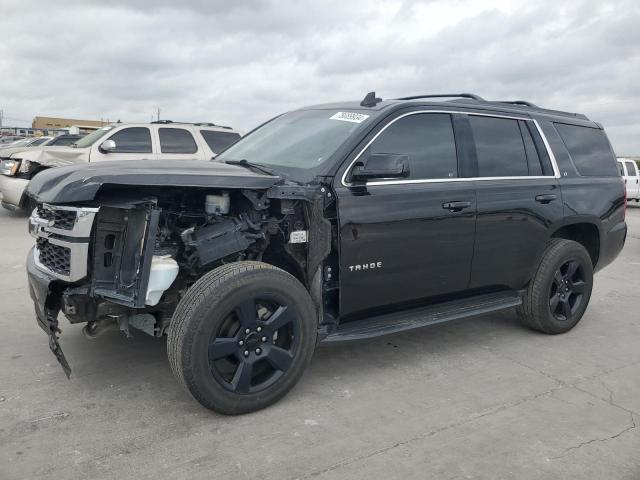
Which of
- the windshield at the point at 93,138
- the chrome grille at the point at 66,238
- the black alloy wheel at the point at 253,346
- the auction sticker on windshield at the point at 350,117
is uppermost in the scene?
the windshield at the point at 93,138

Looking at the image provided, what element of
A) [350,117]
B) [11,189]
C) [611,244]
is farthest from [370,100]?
[11,189]

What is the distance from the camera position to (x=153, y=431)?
3068mm

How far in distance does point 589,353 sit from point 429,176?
2.06 m

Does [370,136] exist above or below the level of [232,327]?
above

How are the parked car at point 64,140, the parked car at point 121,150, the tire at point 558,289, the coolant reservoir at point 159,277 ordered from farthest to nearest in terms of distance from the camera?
the parked car at point 64,140 → the parked car at point 121,150 → the tire at point 558,289 → the coolant reservoir at point 159,277

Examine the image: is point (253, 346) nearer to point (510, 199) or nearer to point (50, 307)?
point (50, 307)

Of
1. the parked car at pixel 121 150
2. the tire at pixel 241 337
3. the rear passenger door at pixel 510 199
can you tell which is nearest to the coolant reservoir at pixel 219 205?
the tire at pixel 241 337

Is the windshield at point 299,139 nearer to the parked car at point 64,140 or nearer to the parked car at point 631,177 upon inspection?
the parked car at point 64,140

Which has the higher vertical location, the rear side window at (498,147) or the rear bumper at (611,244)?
the rear side window at (498,147)

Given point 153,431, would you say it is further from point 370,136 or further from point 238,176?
point 370,136

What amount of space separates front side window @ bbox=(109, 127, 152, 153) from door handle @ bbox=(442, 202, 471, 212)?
8095 millimetres

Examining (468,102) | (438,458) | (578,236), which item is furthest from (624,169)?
(438,458)

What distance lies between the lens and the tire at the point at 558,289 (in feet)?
15.5

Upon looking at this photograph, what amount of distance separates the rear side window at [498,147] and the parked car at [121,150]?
7.38m
